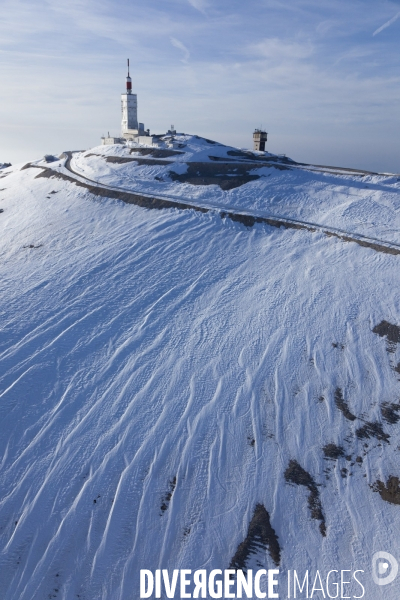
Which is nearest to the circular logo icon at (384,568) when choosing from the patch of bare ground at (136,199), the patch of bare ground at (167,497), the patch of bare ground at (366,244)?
the patch of bare ground at (167,497)

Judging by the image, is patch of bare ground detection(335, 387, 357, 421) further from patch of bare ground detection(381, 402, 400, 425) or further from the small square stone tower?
the small square stone tower

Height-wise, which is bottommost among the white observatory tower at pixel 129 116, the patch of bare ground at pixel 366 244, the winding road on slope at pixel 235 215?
the patch of bare ground at pixel 366 244

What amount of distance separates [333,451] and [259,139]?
65.4m

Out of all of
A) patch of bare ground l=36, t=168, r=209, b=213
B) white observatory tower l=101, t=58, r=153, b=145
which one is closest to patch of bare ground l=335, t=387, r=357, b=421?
patch of bare ground l=36, t=168, r=209, b=213

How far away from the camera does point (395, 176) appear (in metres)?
44.2

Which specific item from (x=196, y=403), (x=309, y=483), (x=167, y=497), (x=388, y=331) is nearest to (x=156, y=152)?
(x=388, y=331)

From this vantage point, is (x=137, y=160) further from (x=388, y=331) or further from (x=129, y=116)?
(x=388, y=331)

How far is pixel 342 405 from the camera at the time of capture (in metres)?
20.5

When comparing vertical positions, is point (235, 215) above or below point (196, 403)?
above

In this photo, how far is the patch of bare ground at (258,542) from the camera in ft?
50.1

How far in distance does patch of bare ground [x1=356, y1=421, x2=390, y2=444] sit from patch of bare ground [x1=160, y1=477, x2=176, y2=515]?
403 inches

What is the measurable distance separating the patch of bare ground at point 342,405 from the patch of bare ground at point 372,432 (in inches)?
27.8

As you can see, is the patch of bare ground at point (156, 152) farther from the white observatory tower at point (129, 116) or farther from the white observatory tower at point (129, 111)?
the white observatory tower at point (129, 111)

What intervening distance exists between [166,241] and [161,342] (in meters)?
13.5
